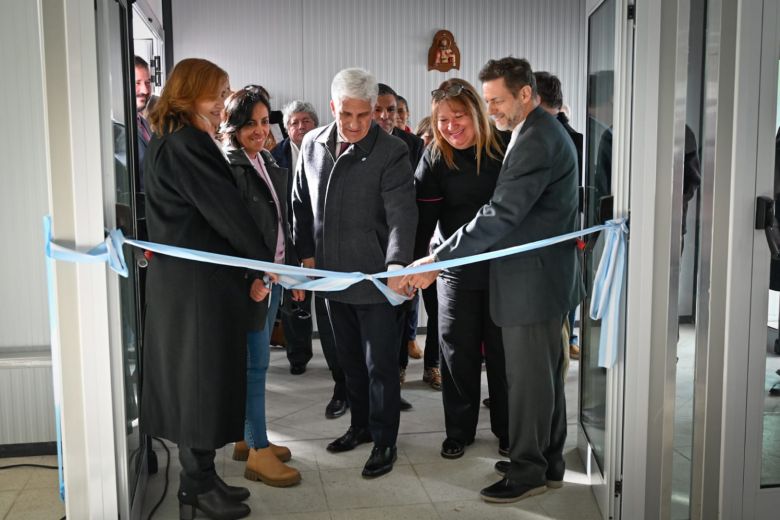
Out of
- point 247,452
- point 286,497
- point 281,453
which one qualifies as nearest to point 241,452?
point 247,452

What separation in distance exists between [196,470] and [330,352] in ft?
4.63

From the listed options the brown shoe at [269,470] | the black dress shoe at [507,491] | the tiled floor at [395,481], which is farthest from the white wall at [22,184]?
the black dress shoe at [507,491]

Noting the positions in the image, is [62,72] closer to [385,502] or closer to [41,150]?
[41,150]

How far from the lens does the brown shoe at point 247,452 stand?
3283 mm

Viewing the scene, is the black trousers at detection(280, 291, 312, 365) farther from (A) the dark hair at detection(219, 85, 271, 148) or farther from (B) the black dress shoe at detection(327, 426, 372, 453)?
(A) the dark hair at detection(219, 85, 271, 148)

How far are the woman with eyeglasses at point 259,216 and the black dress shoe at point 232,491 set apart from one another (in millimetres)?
187

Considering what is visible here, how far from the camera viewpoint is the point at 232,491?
2814 millimetres

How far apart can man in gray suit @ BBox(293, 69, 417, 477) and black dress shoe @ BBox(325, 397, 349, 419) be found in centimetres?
69

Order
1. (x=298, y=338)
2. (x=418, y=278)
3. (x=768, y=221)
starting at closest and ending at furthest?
1. (x=768, y=221)
2. (x=418, y=278)
3. (x=298, y=338)

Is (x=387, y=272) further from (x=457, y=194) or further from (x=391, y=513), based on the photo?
(x=391, y=513)

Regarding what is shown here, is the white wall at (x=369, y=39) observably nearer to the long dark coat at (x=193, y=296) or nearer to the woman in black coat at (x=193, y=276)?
the woman in black coat at (x=193, y=276)

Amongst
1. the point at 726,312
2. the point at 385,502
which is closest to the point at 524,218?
the point at 726,312

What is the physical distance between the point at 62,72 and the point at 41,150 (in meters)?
1.08

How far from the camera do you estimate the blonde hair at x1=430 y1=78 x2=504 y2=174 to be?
3008mm
